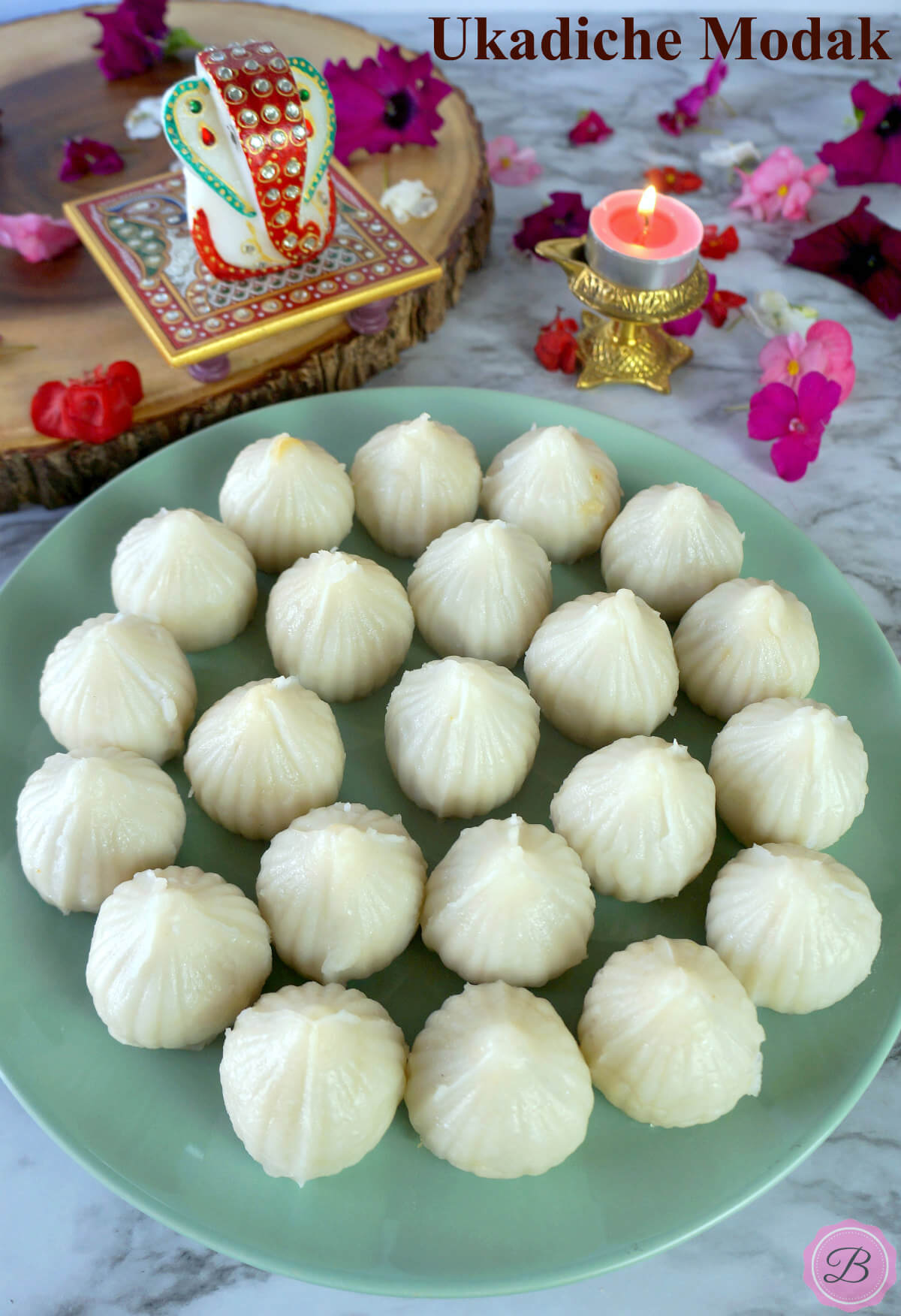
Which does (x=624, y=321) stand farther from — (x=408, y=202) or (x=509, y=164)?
(x=509, y=164)

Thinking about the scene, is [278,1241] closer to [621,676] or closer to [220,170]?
[621,676]

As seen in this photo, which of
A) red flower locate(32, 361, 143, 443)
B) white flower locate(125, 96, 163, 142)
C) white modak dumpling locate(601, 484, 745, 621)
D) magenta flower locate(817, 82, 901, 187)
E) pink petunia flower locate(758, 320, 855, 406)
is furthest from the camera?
magenta flower locate(817, 82, 901, 187)

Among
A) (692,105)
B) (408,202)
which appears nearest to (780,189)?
(692,105)

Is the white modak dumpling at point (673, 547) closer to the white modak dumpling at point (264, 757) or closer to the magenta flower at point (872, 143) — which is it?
the white modak dumpling at point (264, 757)

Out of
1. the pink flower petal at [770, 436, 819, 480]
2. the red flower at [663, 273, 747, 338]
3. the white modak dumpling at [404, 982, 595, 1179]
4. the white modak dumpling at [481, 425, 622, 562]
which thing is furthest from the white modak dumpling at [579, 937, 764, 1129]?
the red flower at [663, 273, 747, 338]

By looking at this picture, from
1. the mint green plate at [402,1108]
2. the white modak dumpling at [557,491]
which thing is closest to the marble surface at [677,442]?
the mint green plate at [402,1108]

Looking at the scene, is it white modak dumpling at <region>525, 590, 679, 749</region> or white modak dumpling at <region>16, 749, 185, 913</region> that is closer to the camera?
white modak dumpling at <region>16, 749, 185, 913</region>

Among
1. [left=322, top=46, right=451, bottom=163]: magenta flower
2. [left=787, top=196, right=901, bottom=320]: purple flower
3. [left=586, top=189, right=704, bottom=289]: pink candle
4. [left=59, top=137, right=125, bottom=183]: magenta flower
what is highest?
[left=322, top=46, right=451, bottom=163]: magenta flower

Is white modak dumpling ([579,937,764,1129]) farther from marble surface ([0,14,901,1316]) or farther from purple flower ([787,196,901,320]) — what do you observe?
purple flower ([787,196,901,320])
